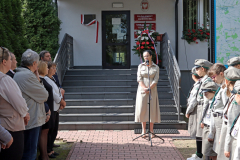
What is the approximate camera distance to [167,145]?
592 centimetres

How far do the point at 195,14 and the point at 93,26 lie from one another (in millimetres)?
3781

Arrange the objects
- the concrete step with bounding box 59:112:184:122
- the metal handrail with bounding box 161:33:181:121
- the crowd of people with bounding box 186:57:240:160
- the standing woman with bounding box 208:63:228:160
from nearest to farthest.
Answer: the crowd of people with bounding box 186:57:240:160, the standing woman with bounding box 208:63:228:160, the concrete step with bounding box 59:112:184:122, the metal handrail with bounding box 161:33:181:121

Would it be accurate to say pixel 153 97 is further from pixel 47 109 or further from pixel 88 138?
pixel 47 109

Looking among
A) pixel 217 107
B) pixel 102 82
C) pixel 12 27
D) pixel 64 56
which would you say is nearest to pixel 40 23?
pixel 64 56

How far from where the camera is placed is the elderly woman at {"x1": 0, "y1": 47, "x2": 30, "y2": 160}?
2945 mm

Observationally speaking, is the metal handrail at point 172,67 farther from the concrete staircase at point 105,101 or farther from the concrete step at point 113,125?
the concrete step at point 113,125

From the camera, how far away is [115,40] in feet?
35.9

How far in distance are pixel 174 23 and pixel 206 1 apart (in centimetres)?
146

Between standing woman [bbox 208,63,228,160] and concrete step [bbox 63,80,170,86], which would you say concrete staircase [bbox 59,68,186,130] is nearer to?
concrete step [bbox 63,80,170,86]

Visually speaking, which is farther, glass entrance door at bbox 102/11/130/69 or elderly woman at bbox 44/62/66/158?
glass entrance door at bbox 102/11/130/69

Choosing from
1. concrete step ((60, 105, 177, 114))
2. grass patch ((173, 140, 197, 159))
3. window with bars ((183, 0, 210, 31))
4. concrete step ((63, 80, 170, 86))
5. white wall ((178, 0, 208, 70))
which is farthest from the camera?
window with bars ((183, 0, 210, 31))

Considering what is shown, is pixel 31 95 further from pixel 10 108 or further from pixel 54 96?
pixel 54 96

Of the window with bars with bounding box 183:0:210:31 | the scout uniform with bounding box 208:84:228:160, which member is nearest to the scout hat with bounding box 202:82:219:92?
the scout uniform with bounding box 208:84:228:160

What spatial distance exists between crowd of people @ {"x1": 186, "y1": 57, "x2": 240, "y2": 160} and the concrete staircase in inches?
111
